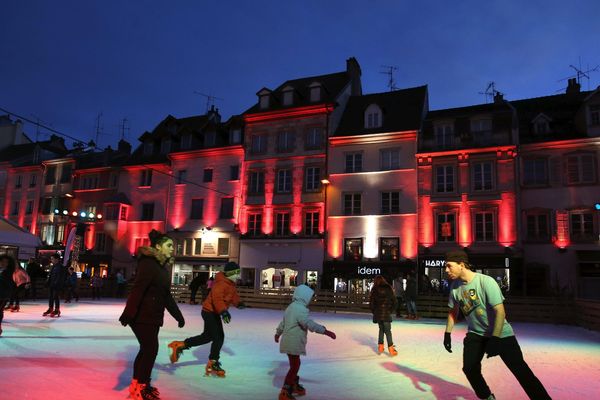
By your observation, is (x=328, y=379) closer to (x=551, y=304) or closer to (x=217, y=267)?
(x=551, y=304)

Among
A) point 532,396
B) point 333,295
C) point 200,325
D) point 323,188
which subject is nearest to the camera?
point 532,396

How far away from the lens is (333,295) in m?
24.6

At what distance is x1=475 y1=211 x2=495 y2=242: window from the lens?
29125mm

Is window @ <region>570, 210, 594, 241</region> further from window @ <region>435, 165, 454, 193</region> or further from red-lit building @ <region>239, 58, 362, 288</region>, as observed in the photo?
red-lit building @ <region>239, 58, 362, 288</region>

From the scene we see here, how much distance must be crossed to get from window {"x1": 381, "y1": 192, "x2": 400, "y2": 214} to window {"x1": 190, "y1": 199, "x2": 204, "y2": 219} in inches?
535

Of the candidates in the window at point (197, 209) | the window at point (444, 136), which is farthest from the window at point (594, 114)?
the window at point (197, 209)

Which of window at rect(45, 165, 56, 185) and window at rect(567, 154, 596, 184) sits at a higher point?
window at rect(45, 165, 56, 185)

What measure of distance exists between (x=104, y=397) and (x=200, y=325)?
31.8 ft

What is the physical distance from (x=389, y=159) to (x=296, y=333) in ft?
88.7

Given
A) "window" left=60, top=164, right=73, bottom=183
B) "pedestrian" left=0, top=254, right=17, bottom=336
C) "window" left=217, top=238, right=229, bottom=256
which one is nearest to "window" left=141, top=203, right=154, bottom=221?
"window" left=217, top=238, right=229, bottom=256

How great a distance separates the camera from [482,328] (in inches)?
217

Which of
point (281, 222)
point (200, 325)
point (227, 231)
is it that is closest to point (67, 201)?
point (227, 231)

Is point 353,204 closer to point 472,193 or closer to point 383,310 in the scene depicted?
point 472,193

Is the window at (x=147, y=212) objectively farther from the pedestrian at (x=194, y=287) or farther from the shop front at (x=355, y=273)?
the shop front at (x=355, y=273)
